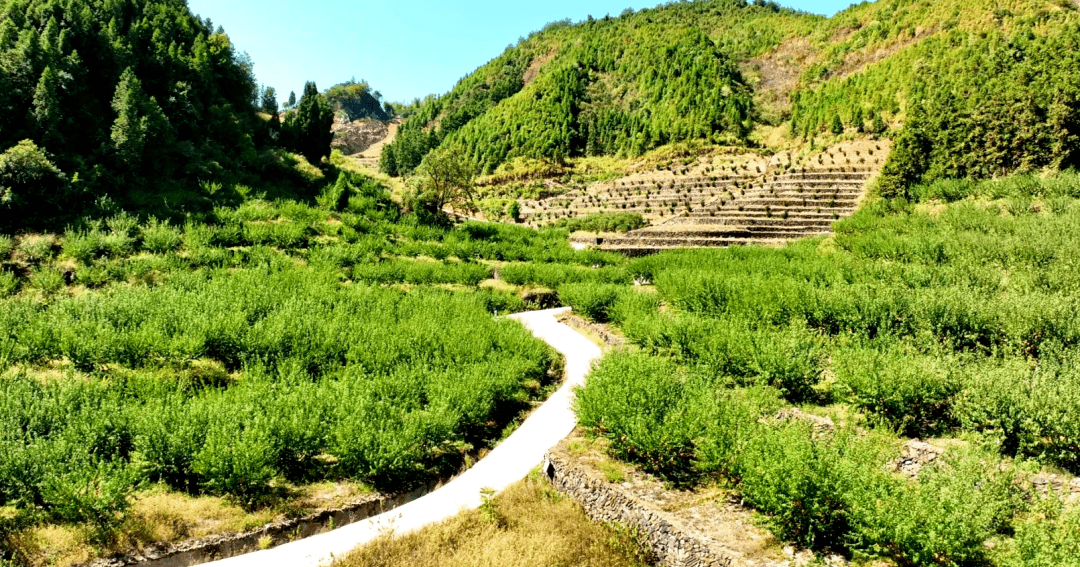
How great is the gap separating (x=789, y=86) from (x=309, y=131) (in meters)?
73.1

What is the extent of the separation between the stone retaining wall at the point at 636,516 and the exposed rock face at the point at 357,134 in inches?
5209

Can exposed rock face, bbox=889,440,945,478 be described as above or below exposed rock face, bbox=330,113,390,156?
below

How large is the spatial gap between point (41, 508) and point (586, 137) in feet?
282

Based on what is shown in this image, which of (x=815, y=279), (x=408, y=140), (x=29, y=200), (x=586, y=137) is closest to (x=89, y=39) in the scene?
(x=29, y=200)

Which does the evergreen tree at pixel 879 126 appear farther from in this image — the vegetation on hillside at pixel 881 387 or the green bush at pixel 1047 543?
the green bush at pixel 1047 543

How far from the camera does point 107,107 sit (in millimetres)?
32062

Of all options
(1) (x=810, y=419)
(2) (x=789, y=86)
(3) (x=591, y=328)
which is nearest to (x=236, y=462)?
(1) (x=810, y=419)

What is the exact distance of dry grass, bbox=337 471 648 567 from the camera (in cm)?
809

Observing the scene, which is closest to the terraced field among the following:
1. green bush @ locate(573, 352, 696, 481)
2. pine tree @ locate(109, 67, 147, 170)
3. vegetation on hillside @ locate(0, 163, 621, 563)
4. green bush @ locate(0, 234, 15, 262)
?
vegetation on hillside @ locate(0, 163, 621, 563)

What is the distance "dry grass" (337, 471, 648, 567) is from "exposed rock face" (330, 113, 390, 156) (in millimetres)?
132901

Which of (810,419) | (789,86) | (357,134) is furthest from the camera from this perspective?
(357,134)

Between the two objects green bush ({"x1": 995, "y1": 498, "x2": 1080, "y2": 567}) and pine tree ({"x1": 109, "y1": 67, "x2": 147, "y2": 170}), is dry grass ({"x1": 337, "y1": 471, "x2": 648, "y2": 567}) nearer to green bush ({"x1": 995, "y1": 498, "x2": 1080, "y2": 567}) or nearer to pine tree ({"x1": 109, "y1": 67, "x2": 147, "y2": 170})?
green bush ({"x1": 995, "y1": 498, "x2": 1080, "y2": 567})

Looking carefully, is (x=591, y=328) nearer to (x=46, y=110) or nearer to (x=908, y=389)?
(x=908, y=389)

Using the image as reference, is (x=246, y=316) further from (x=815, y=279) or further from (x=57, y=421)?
(x=815, y=279)
